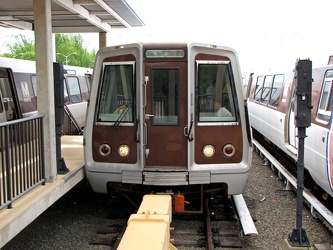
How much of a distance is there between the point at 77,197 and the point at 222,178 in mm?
3238

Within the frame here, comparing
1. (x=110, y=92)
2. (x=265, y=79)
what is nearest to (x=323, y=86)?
(x=110, y=92)

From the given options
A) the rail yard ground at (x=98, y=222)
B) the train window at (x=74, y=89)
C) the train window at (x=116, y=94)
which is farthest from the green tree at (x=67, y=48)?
the train window at (x=116, y=94)

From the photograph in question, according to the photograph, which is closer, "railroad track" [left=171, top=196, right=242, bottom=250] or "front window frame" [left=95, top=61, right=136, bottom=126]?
"railroad track" [left=171, top=196, right=242, bottom=250]

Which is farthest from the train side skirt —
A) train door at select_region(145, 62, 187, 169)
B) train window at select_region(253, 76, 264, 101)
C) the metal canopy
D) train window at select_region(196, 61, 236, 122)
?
train window at select_region(253, 76, 264, 101)

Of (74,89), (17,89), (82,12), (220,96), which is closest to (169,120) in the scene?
(220,96)

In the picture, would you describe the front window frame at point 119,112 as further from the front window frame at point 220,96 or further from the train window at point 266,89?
the train window at point 266,89

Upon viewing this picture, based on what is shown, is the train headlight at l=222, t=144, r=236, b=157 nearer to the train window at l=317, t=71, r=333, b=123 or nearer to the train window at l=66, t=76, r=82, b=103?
the train window at l=317, t=71, r=333, b=123

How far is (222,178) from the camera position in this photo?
6230 mm

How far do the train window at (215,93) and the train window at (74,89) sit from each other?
301 inches

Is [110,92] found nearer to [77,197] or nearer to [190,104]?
[190,104]

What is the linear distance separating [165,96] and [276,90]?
645cm

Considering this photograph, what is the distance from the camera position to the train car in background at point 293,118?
6.68 m

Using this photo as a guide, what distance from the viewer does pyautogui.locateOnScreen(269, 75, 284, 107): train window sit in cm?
1136

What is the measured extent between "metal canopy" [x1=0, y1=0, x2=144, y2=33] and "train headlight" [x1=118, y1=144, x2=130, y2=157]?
263cm
